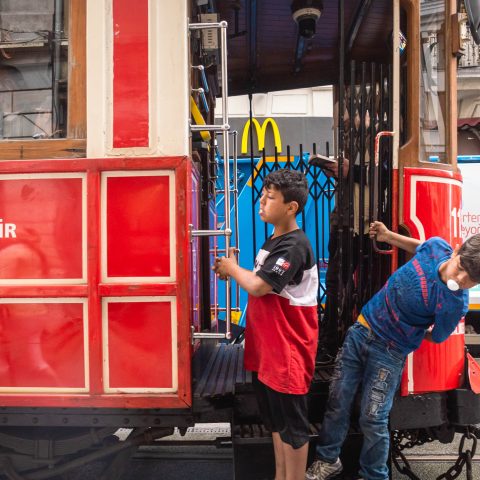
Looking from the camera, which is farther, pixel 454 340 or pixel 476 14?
pixel 454 340

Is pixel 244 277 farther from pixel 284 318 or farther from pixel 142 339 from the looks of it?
pixel 142 339

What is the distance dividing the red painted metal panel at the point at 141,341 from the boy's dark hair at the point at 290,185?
2.40 ft

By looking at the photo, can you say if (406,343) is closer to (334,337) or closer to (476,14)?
(334,337)

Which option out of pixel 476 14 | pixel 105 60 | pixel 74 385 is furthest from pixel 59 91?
pixel 476 14

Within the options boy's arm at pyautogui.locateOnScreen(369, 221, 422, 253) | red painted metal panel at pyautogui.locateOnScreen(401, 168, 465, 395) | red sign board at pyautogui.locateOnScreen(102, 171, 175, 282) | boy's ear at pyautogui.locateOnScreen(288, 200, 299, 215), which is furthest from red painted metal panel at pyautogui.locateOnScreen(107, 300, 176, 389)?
red painted metal panel at pyautogui.locateOnScreen(401, 168, 465, 395)

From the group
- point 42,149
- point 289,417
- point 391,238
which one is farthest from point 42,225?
point 391,238

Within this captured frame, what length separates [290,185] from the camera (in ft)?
7.21

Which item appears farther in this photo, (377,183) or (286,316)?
(377,183)

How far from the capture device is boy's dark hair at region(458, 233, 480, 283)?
76.1 inches

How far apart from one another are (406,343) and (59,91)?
6.70 feet

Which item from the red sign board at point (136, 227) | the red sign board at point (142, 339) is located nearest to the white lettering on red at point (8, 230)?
the red sign board at point (136, 227)

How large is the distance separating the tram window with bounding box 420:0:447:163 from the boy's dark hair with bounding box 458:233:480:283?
0.77m

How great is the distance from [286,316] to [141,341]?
680 mm

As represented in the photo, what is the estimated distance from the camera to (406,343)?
2266mm
